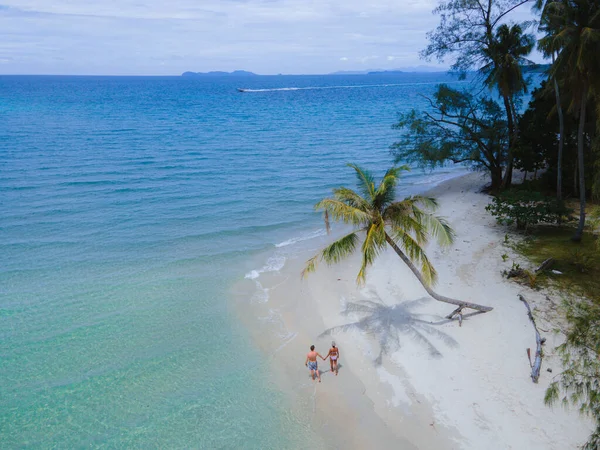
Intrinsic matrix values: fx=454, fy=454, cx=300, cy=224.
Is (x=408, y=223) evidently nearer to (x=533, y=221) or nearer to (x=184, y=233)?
(x=533, y=221)

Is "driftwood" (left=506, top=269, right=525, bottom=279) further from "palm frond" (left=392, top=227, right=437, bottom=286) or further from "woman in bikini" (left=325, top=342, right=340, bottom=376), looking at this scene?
"woman in bikini" (left=325, top=342, right=340, bottom=376)

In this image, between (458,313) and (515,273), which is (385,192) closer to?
(458,313)

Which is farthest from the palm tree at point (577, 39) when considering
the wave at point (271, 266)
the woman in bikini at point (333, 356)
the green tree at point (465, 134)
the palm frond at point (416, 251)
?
the wave at point (271, 266)

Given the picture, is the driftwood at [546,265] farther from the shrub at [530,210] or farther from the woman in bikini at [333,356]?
the woman in bikini at [333,356]

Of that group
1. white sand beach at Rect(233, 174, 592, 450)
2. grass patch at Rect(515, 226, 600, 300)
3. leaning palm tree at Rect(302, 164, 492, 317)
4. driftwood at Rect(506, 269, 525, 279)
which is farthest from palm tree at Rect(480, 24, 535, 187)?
leaning palm tree at Rect(302, 164, 492, 317)

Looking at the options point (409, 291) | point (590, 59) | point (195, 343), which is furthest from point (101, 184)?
point (590, 59)

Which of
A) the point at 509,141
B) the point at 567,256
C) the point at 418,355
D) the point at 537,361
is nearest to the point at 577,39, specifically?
the point at 567,256
